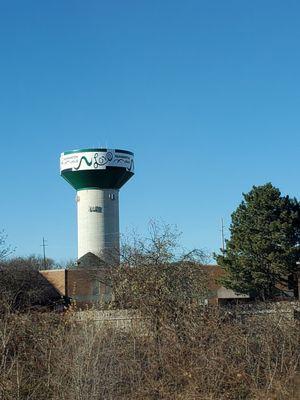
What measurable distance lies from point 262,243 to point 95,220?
132 ft

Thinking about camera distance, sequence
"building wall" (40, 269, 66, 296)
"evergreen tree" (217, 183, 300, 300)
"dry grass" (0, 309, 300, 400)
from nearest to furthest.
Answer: "dry grass" (0, 309, 300, 400)
"evergreen tree" (217, 183, 300, 300)
"building wall" (40, 269, 66, 296)

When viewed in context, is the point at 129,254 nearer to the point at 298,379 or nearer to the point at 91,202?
the point at 298,379

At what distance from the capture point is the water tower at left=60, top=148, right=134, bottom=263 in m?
83.2

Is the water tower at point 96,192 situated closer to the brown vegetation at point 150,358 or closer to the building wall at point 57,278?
the building wall at point 57,278

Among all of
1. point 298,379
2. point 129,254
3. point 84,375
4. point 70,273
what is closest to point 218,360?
point 298,379

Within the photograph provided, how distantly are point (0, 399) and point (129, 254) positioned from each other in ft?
25.4

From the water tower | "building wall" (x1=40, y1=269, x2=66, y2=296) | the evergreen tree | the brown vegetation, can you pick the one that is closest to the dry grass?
the brown vegetation

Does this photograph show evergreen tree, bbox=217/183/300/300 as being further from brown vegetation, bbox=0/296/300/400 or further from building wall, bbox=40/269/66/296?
brown vegetation, bbox=0/296/300/400

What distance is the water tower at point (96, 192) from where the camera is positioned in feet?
273

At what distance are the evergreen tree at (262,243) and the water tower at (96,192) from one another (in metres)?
36.2

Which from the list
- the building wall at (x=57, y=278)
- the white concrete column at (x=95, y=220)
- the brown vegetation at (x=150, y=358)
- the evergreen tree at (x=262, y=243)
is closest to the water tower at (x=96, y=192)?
the white concrete column at (x=95, y=220)

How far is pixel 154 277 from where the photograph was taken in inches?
555

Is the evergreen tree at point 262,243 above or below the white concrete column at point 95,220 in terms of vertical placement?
below

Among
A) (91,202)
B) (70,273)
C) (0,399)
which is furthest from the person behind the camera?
(91,202)
